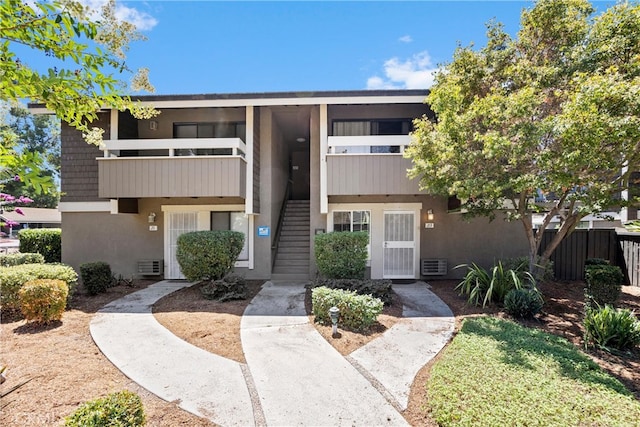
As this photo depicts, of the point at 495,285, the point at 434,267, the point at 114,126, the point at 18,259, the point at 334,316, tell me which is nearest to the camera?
the point at 334,316

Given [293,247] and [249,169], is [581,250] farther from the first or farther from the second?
[249,169]

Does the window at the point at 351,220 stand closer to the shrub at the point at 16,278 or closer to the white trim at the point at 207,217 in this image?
the white trim at the point at 207,217

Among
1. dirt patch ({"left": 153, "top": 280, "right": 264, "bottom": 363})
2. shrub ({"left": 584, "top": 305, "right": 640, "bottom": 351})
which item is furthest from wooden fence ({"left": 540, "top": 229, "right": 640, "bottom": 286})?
dirt patch ({"left": 153, "top": 280, "right": 264, "bottom": 363})

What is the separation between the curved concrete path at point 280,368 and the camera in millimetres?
3160

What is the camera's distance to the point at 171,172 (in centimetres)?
823

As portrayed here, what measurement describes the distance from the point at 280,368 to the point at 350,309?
5.96 ft

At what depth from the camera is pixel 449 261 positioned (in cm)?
934

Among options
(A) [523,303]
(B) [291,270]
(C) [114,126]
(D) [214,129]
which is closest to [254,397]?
(A) [523,303]

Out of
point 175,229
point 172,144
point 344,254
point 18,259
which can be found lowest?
point 18,259

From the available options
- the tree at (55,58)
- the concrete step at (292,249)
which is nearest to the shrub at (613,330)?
the concrete step at (292,249)

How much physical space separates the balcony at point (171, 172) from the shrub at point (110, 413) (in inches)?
250

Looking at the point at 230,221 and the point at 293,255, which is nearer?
the point at 230,221

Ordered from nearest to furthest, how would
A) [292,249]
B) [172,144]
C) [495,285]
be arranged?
[495,285] < [172,144] < [292,249]

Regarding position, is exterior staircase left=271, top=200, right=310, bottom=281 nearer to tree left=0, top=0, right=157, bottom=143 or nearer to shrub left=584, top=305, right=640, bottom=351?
shrub left=584, top=305, right=640, bottom=351
